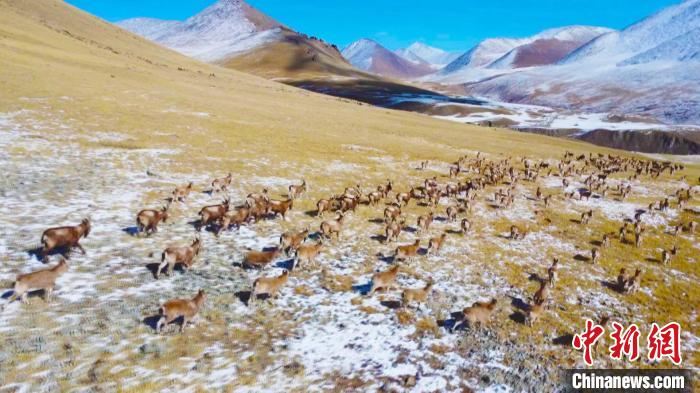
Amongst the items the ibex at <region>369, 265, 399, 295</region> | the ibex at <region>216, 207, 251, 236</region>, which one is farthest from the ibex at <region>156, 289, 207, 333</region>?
the ibex at <region>216, 207, 251, 236</region>

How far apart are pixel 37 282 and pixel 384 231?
14.4 m

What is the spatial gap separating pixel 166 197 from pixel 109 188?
2.98m

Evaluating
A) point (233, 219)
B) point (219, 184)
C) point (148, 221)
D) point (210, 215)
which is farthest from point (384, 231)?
point (148, 221)

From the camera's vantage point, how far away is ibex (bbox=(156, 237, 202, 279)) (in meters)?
13.7

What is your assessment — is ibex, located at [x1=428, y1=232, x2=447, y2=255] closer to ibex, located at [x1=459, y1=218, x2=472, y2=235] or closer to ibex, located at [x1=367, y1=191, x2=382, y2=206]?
ibex, located at [x1=459, y1=218, x2=472, y2=235]

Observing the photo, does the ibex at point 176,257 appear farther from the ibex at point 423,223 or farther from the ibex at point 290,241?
the ibex at point 423,223

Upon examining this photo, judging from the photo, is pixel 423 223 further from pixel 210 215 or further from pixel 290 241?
pixel 210 215

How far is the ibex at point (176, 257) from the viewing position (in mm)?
13719

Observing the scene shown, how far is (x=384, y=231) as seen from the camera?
21.1 meters

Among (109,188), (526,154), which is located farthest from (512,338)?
(526,154)

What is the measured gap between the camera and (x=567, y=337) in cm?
1271

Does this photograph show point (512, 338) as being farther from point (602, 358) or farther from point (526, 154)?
point (526, 154)

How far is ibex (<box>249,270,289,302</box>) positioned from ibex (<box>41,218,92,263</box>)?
6.69 metres

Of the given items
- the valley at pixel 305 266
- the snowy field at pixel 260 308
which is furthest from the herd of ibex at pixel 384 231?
the snowy field at pixel 260 308
